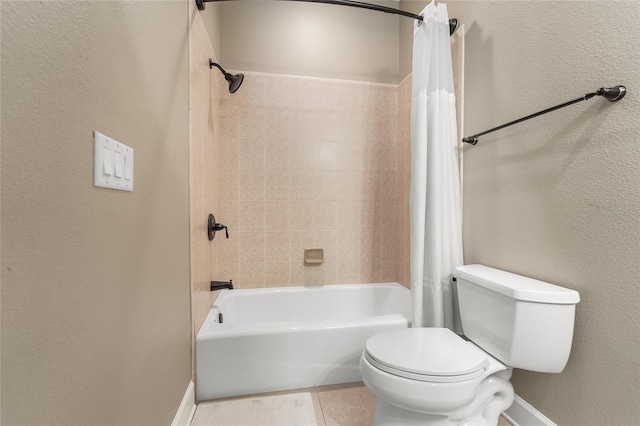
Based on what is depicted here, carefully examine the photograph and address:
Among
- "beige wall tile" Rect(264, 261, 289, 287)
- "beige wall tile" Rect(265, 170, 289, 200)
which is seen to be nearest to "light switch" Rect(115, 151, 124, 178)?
"beige wall tile" Rect(265, 170, 289, 200)

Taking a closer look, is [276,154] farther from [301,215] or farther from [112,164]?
[112,164]

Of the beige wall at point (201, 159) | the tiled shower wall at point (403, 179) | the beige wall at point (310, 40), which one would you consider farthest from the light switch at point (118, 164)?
the tiled shower wall at point (403, 179)

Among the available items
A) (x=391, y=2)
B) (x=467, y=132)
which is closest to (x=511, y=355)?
(x=467, y=132)

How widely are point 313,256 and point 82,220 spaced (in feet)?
5.53

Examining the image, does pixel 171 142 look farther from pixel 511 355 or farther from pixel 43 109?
pixel 511 355

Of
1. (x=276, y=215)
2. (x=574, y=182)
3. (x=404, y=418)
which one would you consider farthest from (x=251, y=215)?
(x=574, y=182)

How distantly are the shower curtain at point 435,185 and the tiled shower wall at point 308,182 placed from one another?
27.0 inches

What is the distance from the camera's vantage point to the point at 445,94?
1.50 meters

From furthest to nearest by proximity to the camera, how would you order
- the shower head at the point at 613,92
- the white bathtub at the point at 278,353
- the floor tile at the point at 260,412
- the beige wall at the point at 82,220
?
the white bathtub at the point at 278,353
the floor tile at the point at 260,412
the shower head at the point at 613,92
the beige wall at the point at 82,220

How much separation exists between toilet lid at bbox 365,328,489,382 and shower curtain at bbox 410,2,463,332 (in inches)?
11.0

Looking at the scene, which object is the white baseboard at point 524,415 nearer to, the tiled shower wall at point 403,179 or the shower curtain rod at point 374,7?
the tiled shower wall at point 403,179

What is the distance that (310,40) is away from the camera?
215 cm

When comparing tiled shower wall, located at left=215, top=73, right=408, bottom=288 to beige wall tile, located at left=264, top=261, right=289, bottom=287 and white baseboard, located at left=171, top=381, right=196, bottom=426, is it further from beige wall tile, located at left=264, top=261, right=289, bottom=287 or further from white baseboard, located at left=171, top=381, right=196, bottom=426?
white baseboard, located at left=171, top=381, right=196, bottom=426

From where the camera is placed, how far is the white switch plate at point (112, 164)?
2.07 feet
